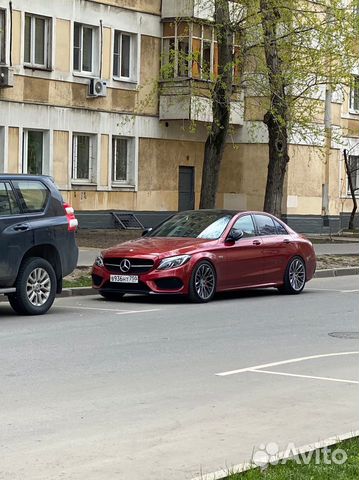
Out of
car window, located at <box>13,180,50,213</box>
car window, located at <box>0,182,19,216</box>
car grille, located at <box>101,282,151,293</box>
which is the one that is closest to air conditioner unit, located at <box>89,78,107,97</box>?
car grille, located at <box>101,282,151,293</box>

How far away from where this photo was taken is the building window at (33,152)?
1334 inches

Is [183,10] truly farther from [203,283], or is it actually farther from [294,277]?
[203,283]

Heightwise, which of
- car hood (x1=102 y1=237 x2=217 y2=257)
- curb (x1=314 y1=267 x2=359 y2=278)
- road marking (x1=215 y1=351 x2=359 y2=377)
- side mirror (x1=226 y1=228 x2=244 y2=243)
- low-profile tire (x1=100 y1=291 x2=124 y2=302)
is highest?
side mirror (x1=226 y1=228 x2=244 y2=243)

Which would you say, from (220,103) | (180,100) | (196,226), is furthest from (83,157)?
(196,226)

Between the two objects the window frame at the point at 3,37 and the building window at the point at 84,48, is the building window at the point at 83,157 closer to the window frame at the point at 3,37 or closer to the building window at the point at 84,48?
the building window at the point at 84,48

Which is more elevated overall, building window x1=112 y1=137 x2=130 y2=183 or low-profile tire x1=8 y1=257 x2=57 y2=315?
building window x1=112 y1=137 x2=130 y2=183

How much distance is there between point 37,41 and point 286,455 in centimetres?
2858

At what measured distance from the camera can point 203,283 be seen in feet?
57.2

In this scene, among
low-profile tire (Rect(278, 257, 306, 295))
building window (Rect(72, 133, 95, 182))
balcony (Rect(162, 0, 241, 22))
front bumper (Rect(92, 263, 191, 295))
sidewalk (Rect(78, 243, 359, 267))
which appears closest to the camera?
front bumper (Rect(92, 263, 191, 295))

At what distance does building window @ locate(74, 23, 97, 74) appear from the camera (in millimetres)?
35344

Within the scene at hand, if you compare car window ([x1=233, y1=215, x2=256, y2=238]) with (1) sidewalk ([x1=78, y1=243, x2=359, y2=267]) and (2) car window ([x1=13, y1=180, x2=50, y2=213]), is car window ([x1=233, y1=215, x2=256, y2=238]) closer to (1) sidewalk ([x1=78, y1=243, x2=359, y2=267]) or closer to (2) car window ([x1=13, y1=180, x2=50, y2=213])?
(2) car window ([x1=13, y1=180, x2=50, y2=213])

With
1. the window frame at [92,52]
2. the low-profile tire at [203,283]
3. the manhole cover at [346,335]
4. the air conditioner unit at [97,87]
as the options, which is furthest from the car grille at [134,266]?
the window frame at [92,52]

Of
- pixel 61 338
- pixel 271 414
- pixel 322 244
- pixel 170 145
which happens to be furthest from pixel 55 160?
pixel 271 414

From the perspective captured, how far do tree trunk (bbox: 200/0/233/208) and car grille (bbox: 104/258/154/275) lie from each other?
33.7 ft
